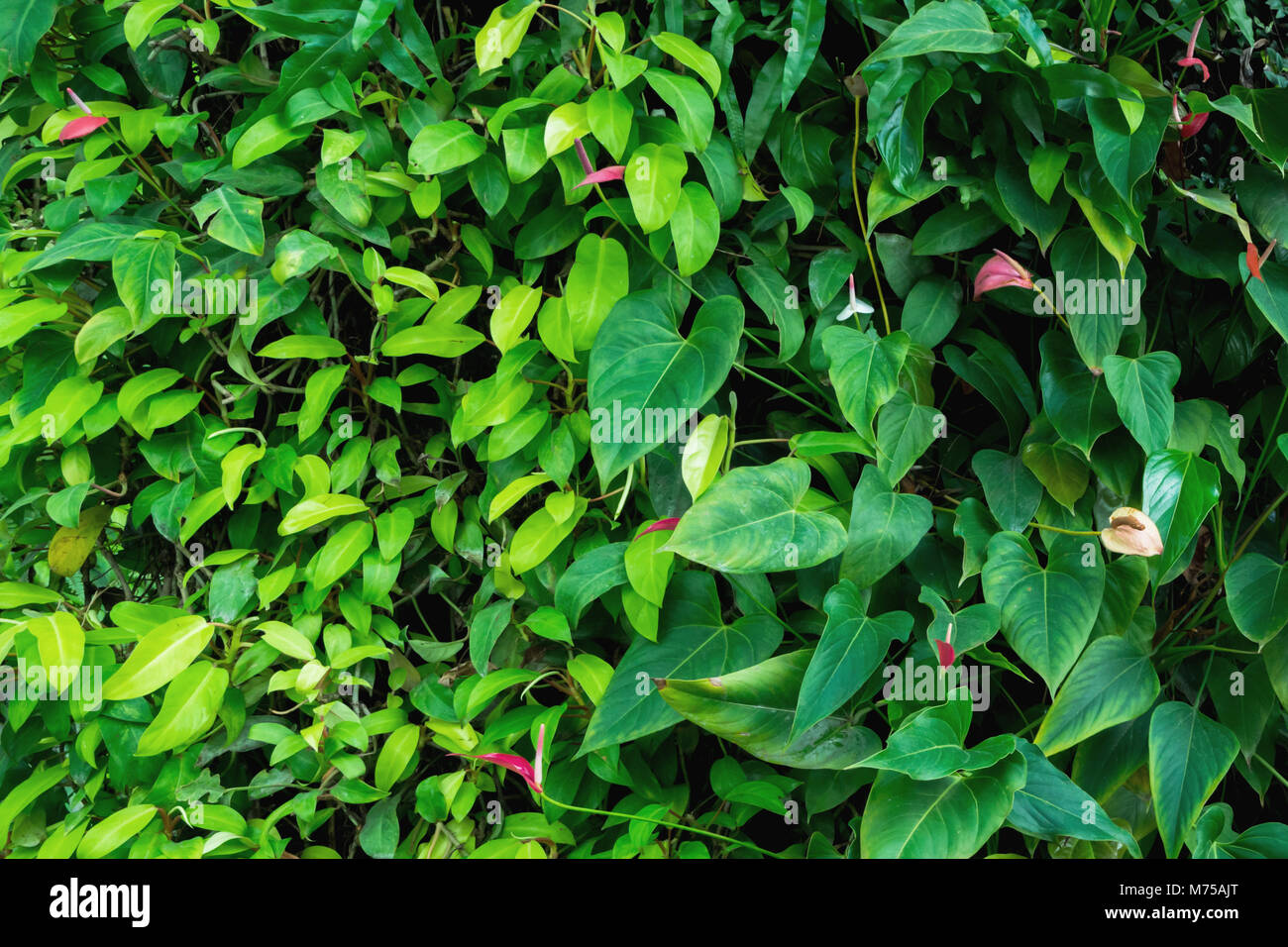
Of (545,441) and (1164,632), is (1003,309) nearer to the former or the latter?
(1164,632)

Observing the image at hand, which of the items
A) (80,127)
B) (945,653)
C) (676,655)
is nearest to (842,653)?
(945,653)

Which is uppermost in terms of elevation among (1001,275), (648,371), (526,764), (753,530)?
(1001,275)

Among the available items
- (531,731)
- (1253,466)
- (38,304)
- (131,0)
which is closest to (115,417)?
(38,304)

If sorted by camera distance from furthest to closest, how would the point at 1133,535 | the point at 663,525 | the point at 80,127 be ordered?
the point at 80,127, the point at 663,525, the point at 1133,535

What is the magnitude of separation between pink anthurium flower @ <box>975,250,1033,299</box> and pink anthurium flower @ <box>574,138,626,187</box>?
1.52 ft

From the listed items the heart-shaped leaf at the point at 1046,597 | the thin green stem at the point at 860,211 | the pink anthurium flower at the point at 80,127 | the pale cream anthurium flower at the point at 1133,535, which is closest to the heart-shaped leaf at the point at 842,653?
the heart-shaped leaf at the point at 1046,597

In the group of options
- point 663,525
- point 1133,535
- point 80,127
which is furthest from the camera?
point 80,127

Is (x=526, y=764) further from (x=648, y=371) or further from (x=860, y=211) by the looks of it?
(x=860, y=211)

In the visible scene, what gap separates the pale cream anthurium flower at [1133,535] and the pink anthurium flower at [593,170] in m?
0.71

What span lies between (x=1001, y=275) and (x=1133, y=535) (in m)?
0.35

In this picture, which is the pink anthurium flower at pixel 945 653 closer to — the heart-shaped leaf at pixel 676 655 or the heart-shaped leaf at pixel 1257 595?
the heart-shaped leaf at pixel 676 655

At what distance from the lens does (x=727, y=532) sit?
1.02 m

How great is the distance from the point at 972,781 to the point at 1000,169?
0.77 metres

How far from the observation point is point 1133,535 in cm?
100
